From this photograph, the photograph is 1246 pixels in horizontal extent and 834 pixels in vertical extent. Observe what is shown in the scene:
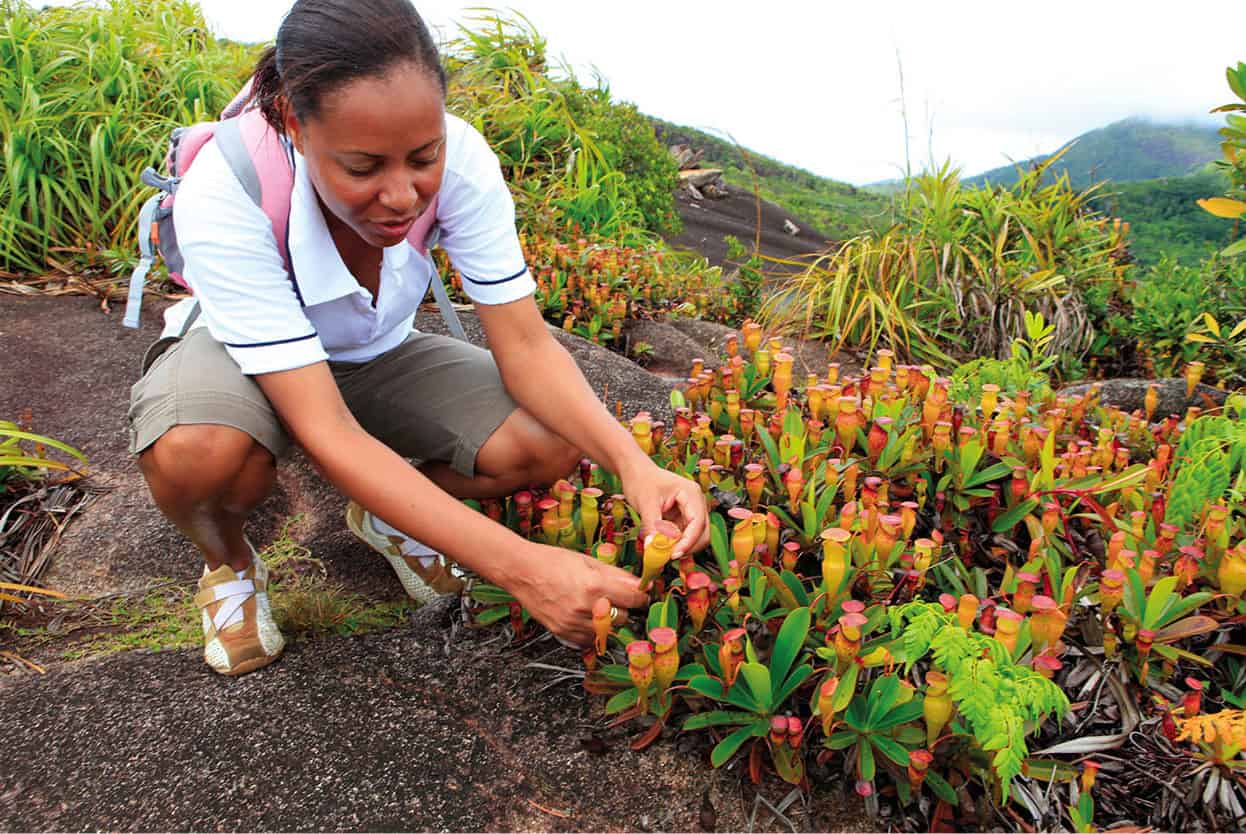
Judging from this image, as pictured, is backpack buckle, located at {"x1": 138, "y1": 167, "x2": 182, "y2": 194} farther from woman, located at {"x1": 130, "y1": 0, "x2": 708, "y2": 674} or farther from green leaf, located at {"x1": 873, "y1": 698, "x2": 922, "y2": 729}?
green leaf, located at {"x1": 873, "y1": 698, "x2": 922, "y2": 729}

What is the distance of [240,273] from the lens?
1887 mm

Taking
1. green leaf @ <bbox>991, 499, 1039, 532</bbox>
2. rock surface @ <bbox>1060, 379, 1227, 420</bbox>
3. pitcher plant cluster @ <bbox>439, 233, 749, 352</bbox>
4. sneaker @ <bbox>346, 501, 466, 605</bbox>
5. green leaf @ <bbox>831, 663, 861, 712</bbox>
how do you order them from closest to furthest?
green leaf @ <bbox>831, 663, 861, 712</bbox> < green leaf @ <bbox>991, 499, 1039, 532</bbox> < sneaker @ <bbox>346, 501, 466, 605</bbox> < rock surface @ <bbox>1060, 379, 1227, 420</bbox> < pitcher plant cluster @ <bbox>439, 233, 749, 352</bbox>

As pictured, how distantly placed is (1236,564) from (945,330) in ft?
11.7

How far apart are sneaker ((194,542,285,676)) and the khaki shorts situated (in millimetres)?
353

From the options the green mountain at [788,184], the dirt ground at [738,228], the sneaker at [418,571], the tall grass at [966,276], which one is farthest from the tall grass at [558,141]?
the green mountain at [788,184]

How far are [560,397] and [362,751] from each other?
0.91 m

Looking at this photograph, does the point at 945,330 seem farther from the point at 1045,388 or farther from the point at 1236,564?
the point at 1236,564

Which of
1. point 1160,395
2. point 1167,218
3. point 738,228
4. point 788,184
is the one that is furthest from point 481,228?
point 788,184

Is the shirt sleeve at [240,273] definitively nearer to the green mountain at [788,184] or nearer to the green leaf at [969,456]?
the green leaf at [969,456]

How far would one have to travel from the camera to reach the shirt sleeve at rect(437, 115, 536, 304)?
2.15 m

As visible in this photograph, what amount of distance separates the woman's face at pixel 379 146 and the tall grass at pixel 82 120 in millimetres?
3926

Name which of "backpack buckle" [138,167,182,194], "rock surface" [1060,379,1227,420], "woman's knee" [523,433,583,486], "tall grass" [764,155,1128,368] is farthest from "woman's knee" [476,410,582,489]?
"tall grass" [764,155,1128,368]

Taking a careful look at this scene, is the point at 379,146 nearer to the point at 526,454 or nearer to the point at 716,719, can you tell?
the point at 526,454

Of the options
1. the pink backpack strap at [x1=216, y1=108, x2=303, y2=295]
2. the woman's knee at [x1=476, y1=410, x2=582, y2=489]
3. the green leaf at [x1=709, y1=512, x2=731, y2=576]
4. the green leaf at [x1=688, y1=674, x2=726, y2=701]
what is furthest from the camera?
the woman's knee at [x1=476, y1=410, x2=582, y2=489]
